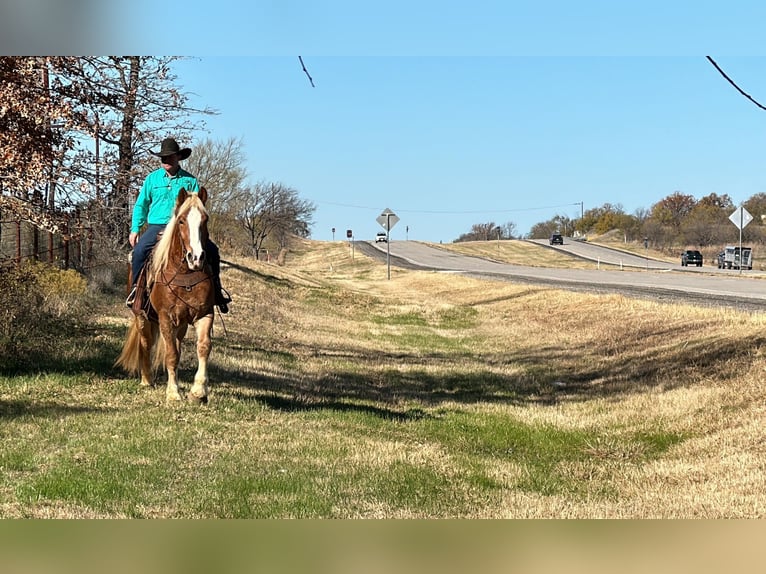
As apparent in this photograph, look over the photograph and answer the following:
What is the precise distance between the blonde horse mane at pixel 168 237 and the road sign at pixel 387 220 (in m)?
38.5

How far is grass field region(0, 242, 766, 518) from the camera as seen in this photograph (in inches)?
229

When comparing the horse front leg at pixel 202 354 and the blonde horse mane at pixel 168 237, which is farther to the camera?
the horse front leg at pixel 202 354

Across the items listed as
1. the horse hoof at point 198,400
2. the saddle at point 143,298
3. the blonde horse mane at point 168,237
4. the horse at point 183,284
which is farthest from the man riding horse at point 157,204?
the horse hoof at point 198,400

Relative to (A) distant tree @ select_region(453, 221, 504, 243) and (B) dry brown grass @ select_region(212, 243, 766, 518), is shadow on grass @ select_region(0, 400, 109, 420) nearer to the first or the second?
(B) dry brown grass @ select_region(212, 243, 766, 518)

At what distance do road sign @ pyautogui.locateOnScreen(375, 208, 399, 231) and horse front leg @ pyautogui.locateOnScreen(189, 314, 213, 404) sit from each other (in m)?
38.5

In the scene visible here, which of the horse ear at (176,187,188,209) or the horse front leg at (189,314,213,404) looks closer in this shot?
the horse ear at (176,187,188,209)

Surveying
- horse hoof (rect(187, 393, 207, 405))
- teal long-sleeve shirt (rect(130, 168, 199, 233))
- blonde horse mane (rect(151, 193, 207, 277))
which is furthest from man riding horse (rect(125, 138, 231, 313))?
horse hoof (rect(187, 393, 207, 405))

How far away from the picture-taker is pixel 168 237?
29.2 feet

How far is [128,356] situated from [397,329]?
15612 mm

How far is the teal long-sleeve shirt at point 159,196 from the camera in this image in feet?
31.2

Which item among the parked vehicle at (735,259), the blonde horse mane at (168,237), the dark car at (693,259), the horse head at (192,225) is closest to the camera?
the horse head at (192,225)

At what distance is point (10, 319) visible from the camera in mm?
11602

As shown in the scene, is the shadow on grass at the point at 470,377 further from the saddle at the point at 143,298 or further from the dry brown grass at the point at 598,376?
the saddle at the point at 143,298

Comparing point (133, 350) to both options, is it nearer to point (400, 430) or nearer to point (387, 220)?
point (400, 430)
